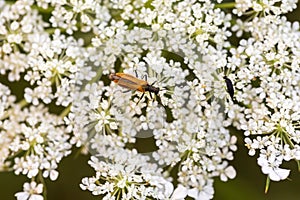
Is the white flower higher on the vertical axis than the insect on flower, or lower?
lower

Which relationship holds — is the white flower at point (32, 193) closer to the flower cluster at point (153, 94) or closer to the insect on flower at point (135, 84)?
the flower cluster at point (153, 94)

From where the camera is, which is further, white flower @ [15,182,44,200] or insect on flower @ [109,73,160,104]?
white flower @ [15,182,44,200]

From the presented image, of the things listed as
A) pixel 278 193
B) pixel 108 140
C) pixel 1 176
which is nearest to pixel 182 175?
pixel 108 140

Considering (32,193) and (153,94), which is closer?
(153,94)

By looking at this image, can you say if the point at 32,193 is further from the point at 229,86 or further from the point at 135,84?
the point at 229,86

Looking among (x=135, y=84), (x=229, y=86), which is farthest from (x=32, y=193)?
(x=229, y=86)

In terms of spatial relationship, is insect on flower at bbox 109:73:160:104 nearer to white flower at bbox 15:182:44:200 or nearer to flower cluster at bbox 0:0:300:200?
flower cluster at bbox 0:0:300:200

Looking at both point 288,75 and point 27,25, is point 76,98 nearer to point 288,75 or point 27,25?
point 27,25

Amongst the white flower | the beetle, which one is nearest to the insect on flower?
the beetle

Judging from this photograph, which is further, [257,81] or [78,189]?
[78,189]
